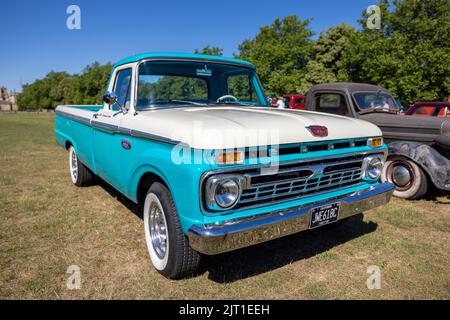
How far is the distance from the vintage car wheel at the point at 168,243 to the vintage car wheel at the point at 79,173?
305 cm

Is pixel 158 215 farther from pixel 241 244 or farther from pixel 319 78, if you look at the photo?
pixel 319 78

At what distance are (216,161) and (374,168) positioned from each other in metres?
1.97

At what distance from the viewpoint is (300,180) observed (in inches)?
108

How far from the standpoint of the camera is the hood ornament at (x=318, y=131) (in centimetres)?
277

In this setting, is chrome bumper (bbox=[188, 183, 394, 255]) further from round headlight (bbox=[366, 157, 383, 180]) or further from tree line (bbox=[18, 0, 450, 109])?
tree line (bbox=[18, 0, 450, 109])

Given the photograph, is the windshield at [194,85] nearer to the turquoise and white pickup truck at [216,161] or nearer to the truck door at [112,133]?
the turquoise and white pickup truck at [216,161]

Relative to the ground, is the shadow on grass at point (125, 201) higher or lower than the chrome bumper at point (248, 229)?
lower

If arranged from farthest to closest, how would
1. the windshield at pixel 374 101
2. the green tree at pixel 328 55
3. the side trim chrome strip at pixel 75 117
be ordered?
the green tree at pixel 328 55, the windshield at pixel 374 101, the side trim chrome strip at pixel 75 117

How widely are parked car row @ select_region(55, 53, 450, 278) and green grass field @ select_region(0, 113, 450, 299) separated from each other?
35 cm

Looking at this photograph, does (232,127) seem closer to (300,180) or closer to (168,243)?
(300,180)

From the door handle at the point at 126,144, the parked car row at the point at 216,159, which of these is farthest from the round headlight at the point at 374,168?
the door handle at the point at 126,144

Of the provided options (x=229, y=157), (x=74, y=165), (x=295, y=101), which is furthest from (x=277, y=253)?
(x=295, y=101)

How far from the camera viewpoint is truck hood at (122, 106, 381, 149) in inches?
91.8

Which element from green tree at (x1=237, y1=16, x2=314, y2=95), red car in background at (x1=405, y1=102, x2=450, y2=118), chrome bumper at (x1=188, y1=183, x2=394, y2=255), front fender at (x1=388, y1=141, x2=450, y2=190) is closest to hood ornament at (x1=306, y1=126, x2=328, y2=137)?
chrome bumper at (x1=188, y1=183, x2=394, y2=255)
